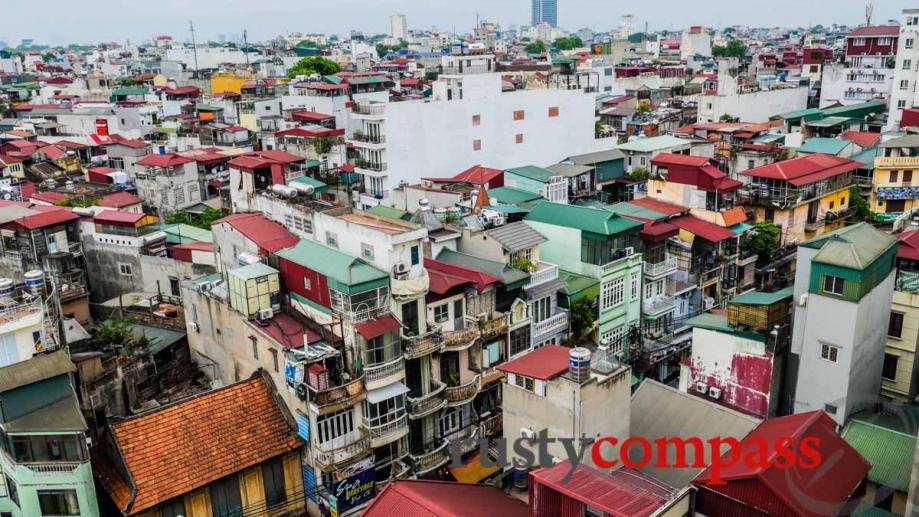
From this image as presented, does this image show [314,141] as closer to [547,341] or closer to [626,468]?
[547,341]

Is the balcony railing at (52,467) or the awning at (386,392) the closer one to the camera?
the balcony railing at (52,467)

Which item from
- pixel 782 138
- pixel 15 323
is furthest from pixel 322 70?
pixel 15 323

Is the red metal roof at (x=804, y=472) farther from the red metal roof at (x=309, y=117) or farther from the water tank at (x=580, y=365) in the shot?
the red metal roof at (x=309, y=117)

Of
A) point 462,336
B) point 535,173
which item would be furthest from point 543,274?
point 535,173

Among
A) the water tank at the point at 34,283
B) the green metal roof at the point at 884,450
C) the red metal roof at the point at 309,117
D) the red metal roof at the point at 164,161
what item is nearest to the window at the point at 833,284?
the green metal roof at the point at 884,450

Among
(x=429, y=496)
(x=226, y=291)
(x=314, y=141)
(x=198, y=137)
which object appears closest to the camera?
(x=429, y=496)
